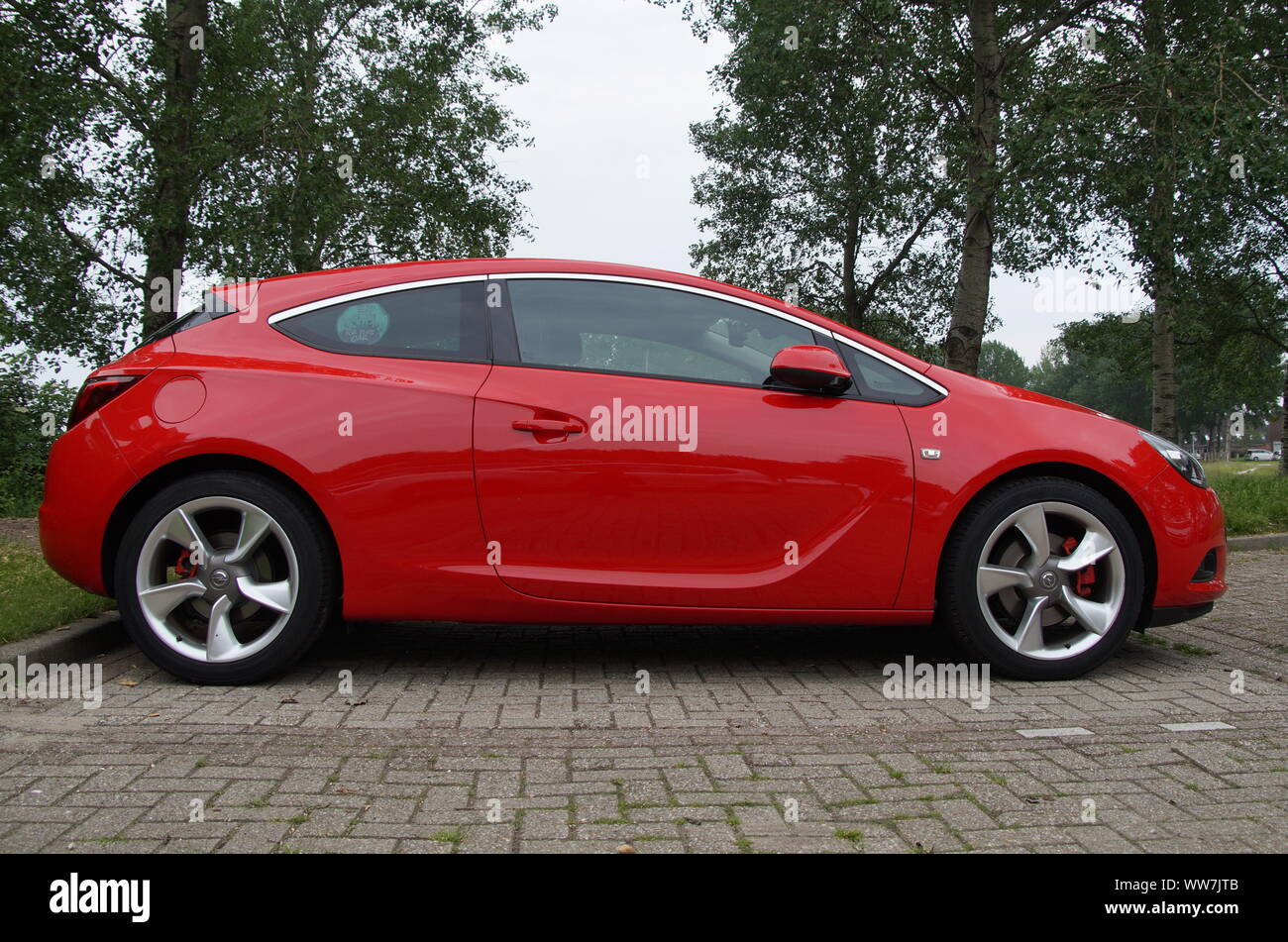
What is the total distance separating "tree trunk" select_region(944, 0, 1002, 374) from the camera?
1248 centimetres

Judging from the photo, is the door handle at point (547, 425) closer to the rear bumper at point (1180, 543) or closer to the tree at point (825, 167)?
the rear bumper at point (1180, 543)

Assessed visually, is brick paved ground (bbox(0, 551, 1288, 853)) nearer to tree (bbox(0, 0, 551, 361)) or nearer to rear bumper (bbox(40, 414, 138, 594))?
rear bumper (bbox(40, 414, 138, 594))

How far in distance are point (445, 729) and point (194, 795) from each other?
2.70 feet

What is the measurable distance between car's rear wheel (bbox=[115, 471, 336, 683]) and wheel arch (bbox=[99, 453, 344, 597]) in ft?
0.16

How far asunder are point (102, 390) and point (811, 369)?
8.97 ft

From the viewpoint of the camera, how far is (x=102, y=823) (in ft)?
7.68

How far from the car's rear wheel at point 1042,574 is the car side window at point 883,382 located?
48 cm

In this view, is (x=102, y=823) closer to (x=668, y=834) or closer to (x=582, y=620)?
(x=668, y=834)

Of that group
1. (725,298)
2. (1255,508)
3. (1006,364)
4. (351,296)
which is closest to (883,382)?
(725,298)

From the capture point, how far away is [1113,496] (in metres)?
3.92

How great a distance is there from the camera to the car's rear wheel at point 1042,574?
12.3 feet

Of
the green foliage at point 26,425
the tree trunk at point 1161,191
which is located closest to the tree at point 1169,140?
the tree trunk at point 1161,191

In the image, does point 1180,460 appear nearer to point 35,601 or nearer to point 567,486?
point 567,486
